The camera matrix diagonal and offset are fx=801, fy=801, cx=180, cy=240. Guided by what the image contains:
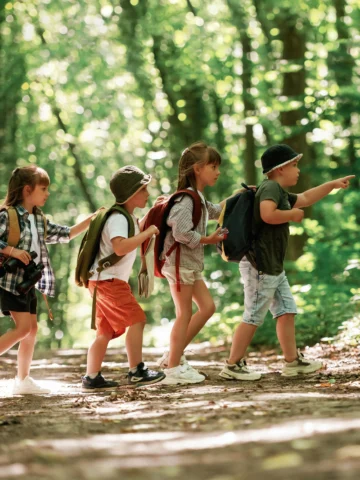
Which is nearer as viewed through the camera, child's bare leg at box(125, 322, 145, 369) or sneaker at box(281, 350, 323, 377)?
child's bare leg at box(125, 322, 145, 369)

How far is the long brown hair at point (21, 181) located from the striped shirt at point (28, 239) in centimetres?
11

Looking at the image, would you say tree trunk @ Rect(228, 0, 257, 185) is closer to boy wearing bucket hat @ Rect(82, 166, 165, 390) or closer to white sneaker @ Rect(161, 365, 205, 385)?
boy wearing bucket hat @ Rect(82, 166, 165, 390)

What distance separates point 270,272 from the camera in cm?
701

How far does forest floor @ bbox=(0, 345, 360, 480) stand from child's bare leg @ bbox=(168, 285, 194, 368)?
366mm

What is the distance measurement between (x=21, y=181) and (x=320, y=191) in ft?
8.81

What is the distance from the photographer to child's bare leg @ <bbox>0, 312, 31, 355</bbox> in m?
6.74

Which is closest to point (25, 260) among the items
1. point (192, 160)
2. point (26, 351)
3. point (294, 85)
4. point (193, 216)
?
point (26, 351)

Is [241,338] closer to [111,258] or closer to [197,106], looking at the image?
[111,258]

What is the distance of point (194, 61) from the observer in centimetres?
1941

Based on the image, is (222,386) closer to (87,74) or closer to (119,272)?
(119,272)

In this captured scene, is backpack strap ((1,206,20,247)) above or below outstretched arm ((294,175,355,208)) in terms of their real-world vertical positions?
below

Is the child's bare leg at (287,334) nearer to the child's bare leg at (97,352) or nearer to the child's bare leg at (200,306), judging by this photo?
the child's bare leg at (200,306)

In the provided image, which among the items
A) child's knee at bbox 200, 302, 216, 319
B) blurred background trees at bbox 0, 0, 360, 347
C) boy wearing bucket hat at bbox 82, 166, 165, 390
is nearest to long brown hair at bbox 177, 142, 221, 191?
boy wearing bucket hat at bbox 82, 166, 165, 390

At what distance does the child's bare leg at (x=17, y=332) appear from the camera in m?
6.74
